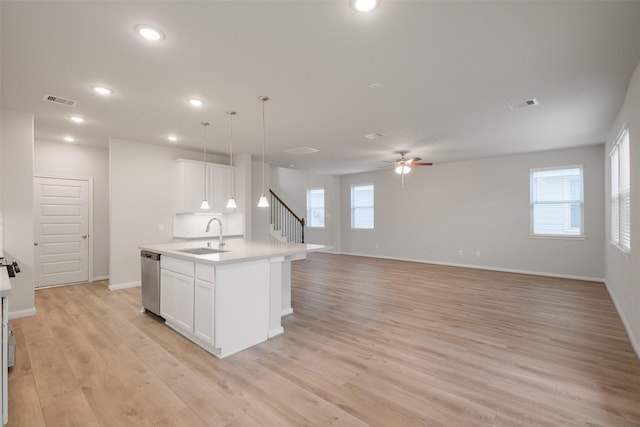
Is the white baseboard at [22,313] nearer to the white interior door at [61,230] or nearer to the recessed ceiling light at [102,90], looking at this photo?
the white interior door at [61,230]

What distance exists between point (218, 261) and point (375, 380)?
1697mm

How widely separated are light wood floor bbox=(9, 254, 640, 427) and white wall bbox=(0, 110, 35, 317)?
395 mm

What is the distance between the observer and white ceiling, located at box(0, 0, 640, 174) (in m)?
2.10

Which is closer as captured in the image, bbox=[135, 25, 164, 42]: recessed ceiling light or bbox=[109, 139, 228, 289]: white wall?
bbox=[135, 25, 164, 42]: recessed ceiling light

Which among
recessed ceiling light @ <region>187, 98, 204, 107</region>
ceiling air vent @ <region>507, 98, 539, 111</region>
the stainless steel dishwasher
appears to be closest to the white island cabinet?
the stainless steel dishwasher

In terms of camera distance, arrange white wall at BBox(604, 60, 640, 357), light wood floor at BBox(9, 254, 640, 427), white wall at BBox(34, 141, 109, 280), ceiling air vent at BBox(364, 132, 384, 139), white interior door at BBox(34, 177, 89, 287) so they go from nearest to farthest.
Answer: light wood floor at BBox(9, 254, 640, 427) → white wall at BBox(604, 60, 640, 357) → ceiling air vent at BBox(364, 132, 384, 139) → white interior door at BBox(34, 177, 89, 287) → white wall at BBox(34, 141, 109, 280)

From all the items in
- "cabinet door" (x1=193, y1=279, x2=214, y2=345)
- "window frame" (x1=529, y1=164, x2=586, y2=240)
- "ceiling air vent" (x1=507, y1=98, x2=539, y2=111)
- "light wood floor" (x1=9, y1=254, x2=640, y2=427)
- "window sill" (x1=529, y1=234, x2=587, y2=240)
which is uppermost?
"ceiling air vent" (x1=507, y1=98, x2=539, y2=111)

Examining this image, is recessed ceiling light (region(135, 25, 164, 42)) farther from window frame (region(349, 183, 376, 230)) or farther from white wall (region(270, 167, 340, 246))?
white wall (region(270, 167, 340, 246))

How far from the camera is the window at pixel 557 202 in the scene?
6.29 meters

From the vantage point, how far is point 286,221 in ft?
32.2

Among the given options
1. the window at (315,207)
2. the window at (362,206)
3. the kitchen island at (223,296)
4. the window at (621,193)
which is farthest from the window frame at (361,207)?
the kitchen island at (223,296)

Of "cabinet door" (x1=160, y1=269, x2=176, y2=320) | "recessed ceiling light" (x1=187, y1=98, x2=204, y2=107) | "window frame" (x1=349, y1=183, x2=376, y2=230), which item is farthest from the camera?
"window frame" (x1=349, y1=183, x2=376, y2=230)

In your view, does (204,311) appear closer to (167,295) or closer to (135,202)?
(167,295)

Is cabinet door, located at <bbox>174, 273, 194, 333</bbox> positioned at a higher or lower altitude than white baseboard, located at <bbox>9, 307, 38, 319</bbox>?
higher
